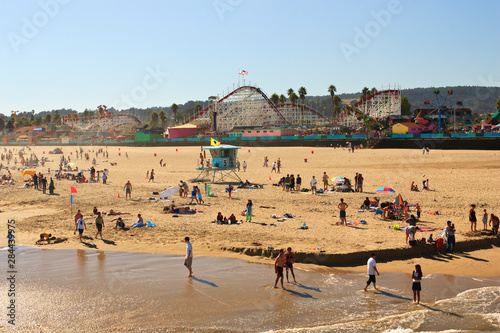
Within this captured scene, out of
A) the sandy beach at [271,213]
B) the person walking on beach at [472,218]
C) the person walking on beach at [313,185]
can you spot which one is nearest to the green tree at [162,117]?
the sandy beach at [271,213]

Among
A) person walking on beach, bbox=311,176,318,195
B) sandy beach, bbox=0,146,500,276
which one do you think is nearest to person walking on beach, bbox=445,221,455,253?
sandy beach, bbox=0,146,500,276

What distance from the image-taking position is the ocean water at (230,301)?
7953 mm

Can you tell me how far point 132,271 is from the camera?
10.8 metres

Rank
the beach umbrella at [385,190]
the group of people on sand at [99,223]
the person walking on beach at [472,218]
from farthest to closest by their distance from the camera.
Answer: the beach umbrella at [385,190]
the group of people on sand at [99,223]
the person walking on beach at [472,218]

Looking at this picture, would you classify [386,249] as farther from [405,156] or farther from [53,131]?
[53,131]

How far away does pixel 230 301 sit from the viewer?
8.96 metres

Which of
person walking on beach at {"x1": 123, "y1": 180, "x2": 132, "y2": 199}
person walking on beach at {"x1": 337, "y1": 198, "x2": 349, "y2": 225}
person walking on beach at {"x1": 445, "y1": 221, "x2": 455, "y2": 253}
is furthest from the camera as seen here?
person walking on beach at {"x1": 123, "y1": 180, "x2": 132, "y2": 199}

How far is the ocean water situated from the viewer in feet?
26.1

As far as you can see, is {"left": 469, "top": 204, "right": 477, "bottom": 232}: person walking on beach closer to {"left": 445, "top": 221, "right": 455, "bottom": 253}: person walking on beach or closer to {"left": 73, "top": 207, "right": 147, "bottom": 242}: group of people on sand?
{"left": 445, "top": 221, "right": 455, "bottom": 253}: person walking on beach

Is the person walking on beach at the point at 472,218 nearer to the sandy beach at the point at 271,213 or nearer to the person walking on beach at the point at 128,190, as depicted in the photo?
the sandy beach at the point at 271,213

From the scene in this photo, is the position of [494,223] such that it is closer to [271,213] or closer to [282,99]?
[271,213]

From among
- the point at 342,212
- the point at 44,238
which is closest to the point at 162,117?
the point at 44,238

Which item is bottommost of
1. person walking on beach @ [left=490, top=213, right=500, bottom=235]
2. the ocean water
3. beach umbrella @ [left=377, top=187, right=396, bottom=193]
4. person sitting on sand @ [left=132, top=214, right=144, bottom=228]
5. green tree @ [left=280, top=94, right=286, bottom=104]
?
the ocean water

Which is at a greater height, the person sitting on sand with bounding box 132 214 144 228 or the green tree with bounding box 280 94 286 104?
the green tree with bounding box 280 94 286 104
